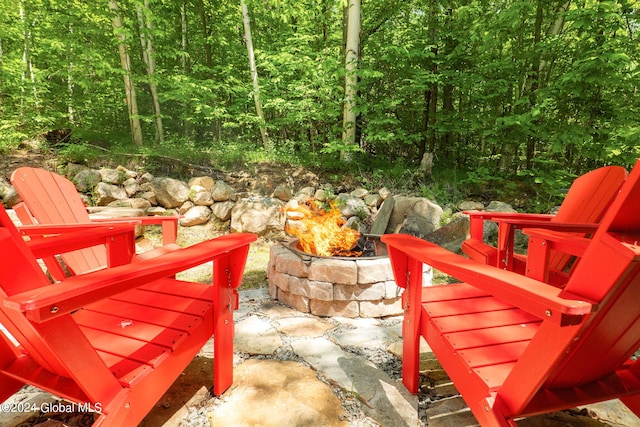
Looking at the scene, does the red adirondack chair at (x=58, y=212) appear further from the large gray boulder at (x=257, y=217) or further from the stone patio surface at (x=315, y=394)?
the large gray boulder at (x=257, y=217)

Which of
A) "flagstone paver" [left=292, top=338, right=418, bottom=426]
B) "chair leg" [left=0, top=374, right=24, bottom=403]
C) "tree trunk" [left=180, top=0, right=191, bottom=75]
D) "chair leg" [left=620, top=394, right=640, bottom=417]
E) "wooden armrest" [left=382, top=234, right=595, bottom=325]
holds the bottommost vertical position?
"flagstone paver" [left=292, top=338, right=418, bottom=426]

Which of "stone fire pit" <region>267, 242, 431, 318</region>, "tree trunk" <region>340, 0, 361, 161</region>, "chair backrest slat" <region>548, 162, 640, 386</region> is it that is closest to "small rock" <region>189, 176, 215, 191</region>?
"tree trunk" <region>340, 0, 361, 161</region>

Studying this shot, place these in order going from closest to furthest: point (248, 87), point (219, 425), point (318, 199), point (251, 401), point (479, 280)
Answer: point (479, 280)
point (219, 425)
point (251, 401)
point (318, 199)
point (248, 87)

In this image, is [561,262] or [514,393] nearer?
[514,393]

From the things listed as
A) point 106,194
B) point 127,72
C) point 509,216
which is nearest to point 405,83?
point 509,216

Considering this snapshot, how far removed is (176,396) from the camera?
5.24 ft

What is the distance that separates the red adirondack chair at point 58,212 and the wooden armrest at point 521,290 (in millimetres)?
1830

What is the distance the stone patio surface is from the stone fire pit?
39cm

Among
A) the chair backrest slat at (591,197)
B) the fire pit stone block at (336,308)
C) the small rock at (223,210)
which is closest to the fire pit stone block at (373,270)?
the fire pit stone block at (336,308)

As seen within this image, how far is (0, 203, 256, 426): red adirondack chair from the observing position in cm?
83

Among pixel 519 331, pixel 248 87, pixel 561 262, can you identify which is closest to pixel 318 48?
pixel 248 87

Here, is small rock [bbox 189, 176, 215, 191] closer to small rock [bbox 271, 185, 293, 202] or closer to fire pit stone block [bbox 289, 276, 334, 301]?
small rock [bbox 271, 185, 293, 202]

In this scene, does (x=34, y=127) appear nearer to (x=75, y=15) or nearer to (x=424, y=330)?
(x=75, y=15)

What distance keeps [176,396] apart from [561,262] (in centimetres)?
260
